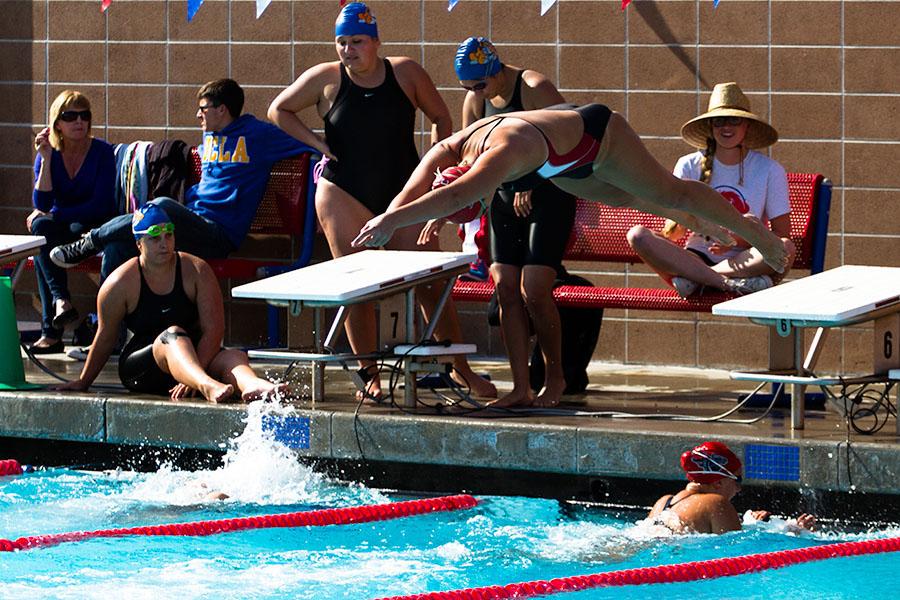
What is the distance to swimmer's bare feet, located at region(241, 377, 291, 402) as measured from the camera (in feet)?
25.7

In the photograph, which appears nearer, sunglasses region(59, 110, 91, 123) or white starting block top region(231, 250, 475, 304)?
white starting block top region(231, 250, 475, 304)

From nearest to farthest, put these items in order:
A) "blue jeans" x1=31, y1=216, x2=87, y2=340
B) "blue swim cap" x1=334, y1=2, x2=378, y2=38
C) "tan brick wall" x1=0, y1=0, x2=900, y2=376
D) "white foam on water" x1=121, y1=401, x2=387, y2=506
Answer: "white foam on water" x1=121, y1=401, x2=387, y2=506, "blue swim cap" x1=334, y1=2, x2=378, y2=38, "tan brick wall" x1=0, y1=0, x2=900, y2=376, "blue jeans" x1=31, y1=216, x2=87, y2=340

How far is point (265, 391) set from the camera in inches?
310

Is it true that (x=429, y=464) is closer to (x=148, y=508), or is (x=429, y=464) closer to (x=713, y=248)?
(x=148, y=508)

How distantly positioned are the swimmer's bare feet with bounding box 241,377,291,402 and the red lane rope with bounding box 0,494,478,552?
2.58 feet

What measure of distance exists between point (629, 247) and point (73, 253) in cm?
309

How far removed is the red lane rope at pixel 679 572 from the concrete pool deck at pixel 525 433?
1.20 feet

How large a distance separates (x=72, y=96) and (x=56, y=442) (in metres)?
2.47

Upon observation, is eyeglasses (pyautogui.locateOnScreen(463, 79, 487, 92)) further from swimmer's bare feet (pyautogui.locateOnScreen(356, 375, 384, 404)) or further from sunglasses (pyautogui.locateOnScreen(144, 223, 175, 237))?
sunglasses (pyautogui.locateOnScreen(144, 223, 175, 237))

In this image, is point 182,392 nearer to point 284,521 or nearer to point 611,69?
point 284,521

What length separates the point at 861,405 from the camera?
791 cm

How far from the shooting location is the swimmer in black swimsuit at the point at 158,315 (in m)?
8.28

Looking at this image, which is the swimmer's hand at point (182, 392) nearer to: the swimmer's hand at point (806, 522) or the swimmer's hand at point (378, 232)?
the swimmer's hand at point (378, 232)

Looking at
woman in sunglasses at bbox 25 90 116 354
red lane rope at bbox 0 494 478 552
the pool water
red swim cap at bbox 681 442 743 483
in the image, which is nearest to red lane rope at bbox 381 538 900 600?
the pool water
